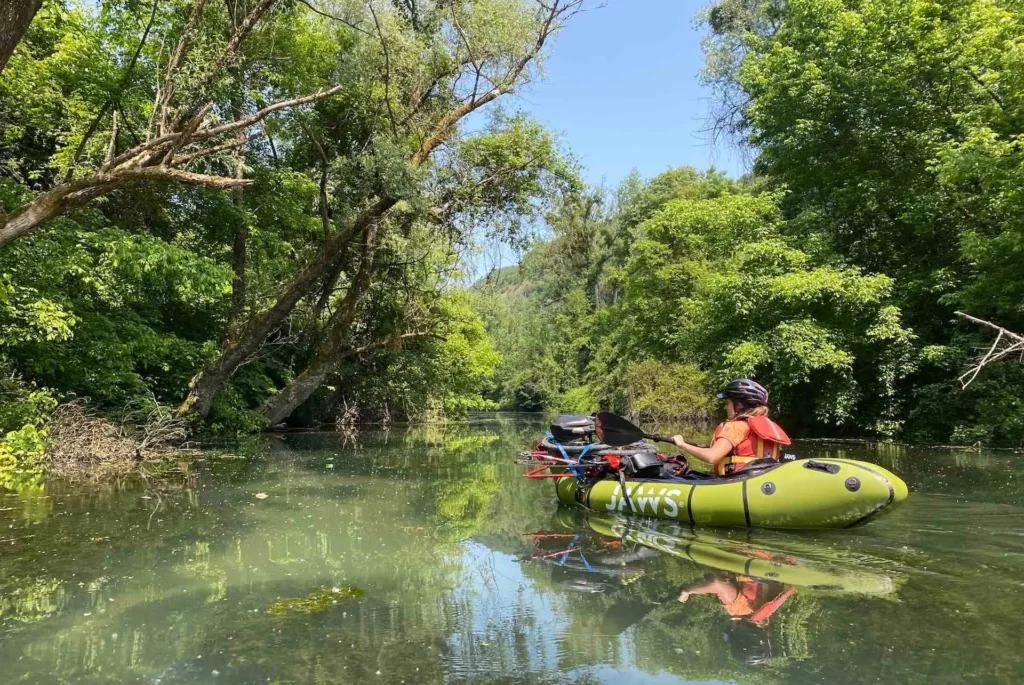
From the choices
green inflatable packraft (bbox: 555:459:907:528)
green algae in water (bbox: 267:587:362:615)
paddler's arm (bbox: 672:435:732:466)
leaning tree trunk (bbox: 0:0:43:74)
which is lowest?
green algae in water (bbox: 267:587:362:615)

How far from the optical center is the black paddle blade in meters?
7.50

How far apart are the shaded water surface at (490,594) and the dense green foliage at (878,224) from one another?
7.51 meters

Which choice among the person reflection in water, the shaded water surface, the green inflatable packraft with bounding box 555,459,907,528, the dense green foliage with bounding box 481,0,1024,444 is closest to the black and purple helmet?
the green inflatable packraft with bounding box 555,459,907,528

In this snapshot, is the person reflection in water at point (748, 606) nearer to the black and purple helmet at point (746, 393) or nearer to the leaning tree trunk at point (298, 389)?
the black and purple helmet at point (746, 393)

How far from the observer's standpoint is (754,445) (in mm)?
6324

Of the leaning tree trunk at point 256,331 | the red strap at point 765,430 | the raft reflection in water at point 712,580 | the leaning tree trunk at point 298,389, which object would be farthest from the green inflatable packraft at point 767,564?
the leaning tree trunk at point 298,389

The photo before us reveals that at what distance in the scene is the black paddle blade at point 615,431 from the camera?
7504 millimetres

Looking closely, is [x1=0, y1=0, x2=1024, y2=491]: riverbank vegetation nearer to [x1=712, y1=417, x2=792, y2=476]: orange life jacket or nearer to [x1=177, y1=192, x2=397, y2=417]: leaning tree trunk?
[x1=177, y1=192, x2=397, y2=417]: leaning tree trunk

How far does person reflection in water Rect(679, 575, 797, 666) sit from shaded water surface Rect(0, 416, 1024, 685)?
21mm

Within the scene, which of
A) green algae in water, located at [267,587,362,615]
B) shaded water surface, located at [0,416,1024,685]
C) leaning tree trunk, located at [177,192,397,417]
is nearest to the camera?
shaded water surface, located at [0,416,1024,685]

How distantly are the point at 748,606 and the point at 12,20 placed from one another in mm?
5885

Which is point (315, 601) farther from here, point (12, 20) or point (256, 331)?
point (256, 331)

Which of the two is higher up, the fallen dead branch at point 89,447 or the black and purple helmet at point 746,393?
the black and purple helmet at point 746,393

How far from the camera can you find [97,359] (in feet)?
36.6
